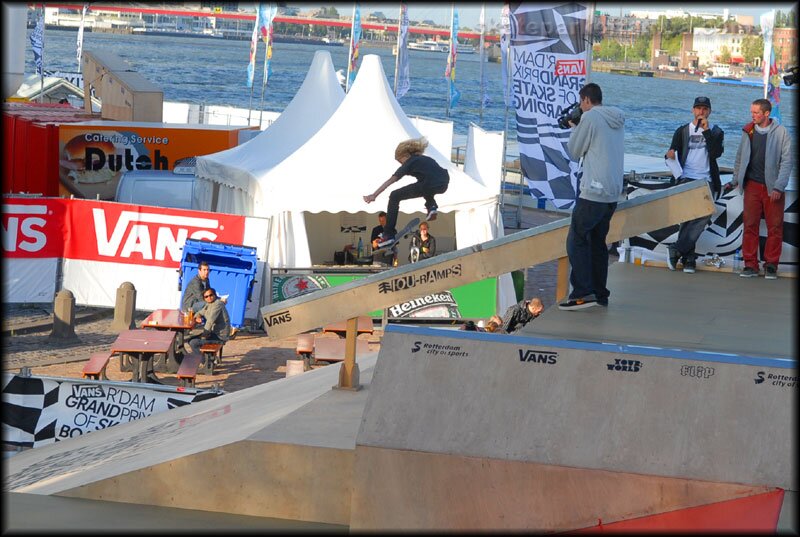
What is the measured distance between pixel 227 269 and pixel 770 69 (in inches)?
622

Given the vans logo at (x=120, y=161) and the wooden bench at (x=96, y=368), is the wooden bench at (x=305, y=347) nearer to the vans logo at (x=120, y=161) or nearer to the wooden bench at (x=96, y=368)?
the wooden bench at (x=96, y=368)

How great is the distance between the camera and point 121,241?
17.1 metres

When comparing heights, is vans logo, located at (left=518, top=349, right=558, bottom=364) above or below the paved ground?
above

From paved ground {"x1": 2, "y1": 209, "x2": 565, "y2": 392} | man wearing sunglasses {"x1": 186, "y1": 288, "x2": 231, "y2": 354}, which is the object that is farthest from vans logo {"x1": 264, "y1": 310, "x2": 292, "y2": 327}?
man wearing sunglasses {"x1": 186, "y1": 288, "x2": 231, "y2": 354}

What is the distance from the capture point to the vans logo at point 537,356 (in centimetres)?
609

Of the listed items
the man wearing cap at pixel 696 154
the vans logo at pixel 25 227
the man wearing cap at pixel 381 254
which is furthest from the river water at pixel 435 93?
the man wearing cap at pixel 696 154

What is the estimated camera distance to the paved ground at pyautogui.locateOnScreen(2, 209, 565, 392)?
14281 millimetres

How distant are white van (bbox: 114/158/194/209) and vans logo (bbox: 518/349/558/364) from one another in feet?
57.0

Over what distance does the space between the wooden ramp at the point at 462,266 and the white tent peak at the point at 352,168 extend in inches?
368

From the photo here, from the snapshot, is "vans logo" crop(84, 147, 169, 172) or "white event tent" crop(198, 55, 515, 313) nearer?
"white event tent" crop(198, 55, 515, 313)

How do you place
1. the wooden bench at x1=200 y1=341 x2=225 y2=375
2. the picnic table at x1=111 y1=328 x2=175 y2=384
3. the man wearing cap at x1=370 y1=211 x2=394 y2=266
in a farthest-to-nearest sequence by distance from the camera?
1. the man wearing cap at x1=370 y1=211 x2=394 y2=266
2. the wooden bench at x1=200 y1=341 x2=225 y2=375
3. the picnic table at x1=111 y1=328 x2=175 y2=384

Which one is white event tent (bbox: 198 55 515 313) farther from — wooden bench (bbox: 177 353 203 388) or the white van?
the white van

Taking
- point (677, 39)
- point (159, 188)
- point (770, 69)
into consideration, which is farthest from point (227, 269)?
point (677, 39)

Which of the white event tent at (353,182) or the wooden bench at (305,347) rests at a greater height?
the white event tent at (353,182)
